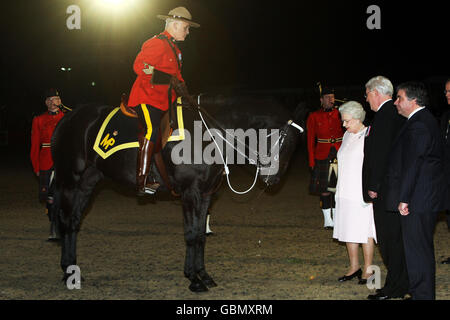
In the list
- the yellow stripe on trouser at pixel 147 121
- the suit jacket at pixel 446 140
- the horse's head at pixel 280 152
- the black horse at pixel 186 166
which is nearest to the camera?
the horse's head at pixel 280 152

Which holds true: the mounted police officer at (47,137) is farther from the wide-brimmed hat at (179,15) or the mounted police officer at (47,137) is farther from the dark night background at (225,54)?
the dark night background at (225,54)

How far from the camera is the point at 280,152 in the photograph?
568cm

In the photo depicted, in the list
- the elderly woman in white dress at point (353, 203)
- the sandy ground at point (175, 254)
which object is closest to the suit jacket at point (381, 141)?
the elderly woman in white dress at point (353, 203)

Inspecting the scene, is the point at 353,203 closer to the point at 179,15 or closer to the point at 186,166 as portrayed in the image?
the point at 186,166

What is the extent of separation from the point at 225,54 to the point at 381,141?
3565 centimetres

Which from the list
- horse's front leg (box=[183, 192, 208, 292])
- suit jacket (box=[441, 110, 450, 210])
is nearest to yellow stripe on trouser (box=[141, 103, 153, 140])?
horse's front leg (box=[183, 192, 208, 292])

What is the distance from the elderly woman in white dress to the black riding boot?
2.17 meters

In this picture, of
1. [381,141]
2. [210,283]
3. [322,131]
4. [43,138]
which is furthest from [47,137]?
[381,141]

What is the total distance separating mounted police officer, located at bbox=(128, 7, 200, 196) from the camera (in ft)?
19.2

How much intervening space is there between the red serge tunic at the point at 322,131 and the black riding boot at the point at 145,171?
12.9 feet

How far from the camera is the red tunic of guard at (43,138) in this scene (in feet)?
27.8

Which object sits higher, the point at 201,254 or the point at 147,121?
the point at 147,121
